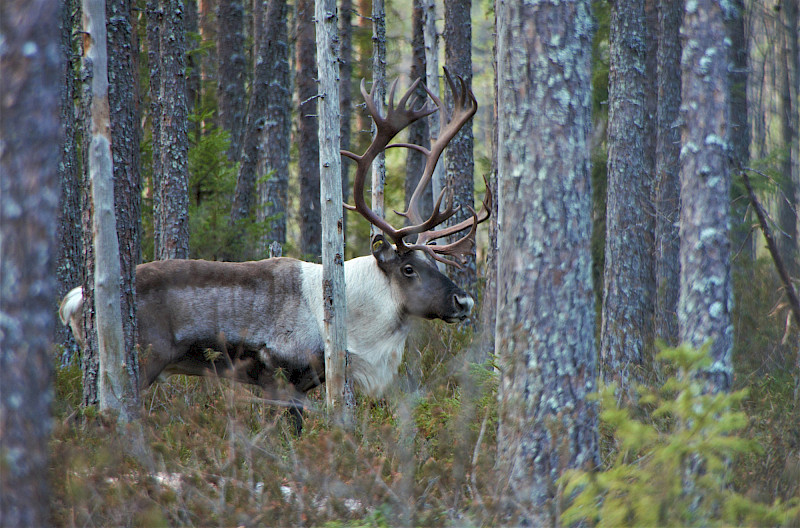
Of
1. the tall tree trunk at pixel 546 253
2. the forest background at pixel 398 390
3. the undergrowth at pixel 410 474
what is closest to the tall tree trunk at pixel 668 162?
the forest background at pixel 398 390

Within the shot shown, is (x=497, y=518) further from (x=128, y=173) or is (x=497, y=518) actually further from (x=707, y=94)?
(x=128, y=173)

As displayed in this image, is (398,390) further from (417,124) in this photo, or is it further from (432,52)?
(417,124)

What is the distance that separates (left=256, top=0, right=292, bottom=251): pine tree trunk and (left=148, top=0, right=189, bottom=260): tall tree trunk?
257 cm

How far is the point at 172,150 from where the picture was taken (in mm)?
9844

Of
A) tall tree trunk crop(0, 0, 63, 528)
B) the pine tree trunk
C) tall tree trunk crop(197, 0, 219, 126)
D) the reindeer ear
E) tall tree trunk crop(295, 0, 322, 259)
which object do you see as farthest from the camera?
tall tree trunk crop(197, 0, 219, 126)

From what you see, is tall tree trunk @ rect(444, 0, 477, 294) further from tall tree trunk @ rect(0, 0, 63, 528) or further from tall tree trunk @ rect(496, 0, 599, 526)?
tall tree trunk @ rect(0, 0, 63, 528)

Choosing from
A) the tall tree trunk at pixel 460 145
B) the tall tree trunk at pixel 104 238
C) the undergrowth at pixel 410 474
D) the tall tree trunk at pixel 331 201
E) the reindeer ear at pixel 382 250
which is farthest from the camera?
the tall tree trunk at pixel 460 145

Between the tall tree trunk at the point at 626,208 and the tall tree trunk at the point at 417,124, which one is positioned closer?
the tall tree trunk at the point at 626,208

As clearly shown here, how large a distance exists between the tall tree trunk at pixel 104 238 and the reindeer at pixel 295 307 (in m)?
0.74

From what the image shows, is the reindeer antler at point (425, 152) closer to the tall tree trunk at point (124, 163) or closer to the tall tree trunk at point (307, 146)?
the tall tree trunk at point (124, 163)

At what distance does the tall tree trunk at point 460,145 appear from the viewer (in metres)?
10.6

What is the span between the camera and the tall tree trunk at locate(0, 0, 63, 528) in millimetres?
2391

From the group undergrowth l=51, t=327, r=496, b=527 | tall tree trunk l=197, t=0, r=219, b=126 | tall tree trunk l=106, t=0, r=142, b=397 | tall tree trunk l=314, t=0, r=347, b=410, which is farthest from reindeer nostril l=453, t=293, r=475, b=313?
tall tree trunk l=197, t=0, r=219, b=126

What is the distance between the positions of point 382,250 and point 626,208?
3.11 meters
